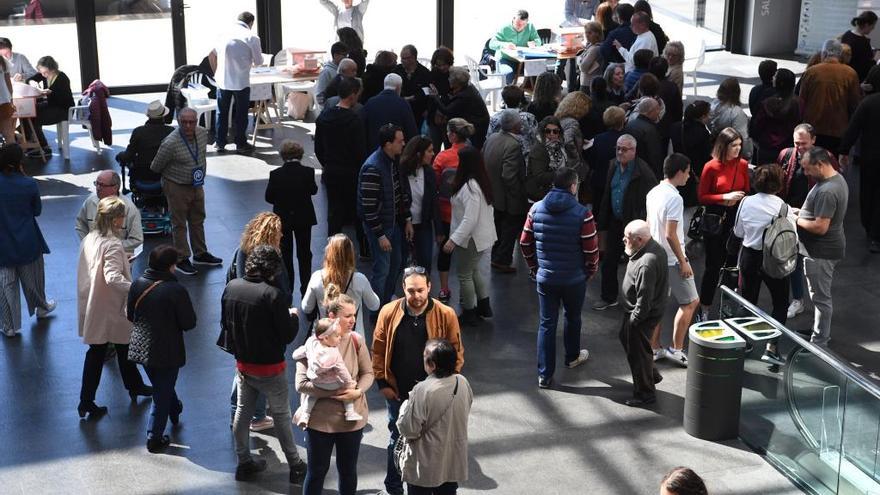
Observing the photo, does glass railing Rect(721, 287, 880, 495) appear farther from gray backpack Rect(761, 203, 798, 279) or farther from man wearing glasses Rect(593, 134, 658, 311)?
man wearing glasses Rect(593, 134, 658, 311)

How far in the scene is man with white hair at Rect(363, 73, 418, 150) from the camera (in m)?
Result: 11.4

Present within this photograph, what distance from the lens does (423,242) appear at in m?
9.73

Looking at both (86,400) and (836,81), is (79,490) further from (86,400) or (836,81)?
(836,81)

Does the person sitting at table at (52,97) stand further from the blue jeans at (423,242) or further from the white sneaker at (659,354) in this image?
the white sneaker at (659,354)

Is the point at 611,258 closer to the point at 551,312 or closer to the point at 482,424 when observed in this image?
the point at 551,312

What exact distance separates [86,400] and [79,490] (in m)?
0.96

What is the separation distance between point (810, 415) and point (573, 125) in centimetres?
395

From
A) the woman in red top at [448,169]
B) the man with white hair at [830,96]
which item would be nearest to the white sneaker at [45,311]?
the woman in red top at [448,169]

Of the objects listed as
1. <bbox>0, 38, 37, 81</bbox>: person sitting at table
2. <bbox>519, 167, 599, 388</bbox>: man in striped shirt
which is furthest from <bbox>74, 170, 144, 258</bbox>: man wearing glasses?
<bbox>0, 38, 37, 81</bbox>: person sitting at table

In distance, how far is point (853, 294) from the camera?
10.6 metres

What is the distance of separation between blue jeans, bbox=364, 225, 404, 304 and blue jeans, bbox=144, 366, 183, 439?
225 cm

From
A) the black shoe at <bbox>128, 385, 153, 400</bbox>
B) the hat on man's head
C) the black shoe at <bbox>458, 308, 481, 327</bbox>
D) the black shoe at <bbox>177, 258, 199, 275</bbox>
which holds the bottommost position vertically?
the black shoe at <bbox>128, 385, 153, 400</bbox>

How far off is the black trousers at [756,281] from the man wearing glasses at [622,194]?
956 millimetres

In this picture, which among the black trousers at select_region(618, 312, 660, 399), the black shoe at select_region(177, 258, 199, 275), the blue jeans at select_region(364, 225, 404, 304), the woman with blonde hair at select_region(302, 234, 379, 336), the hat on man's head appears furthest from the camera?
the hat on man's head
